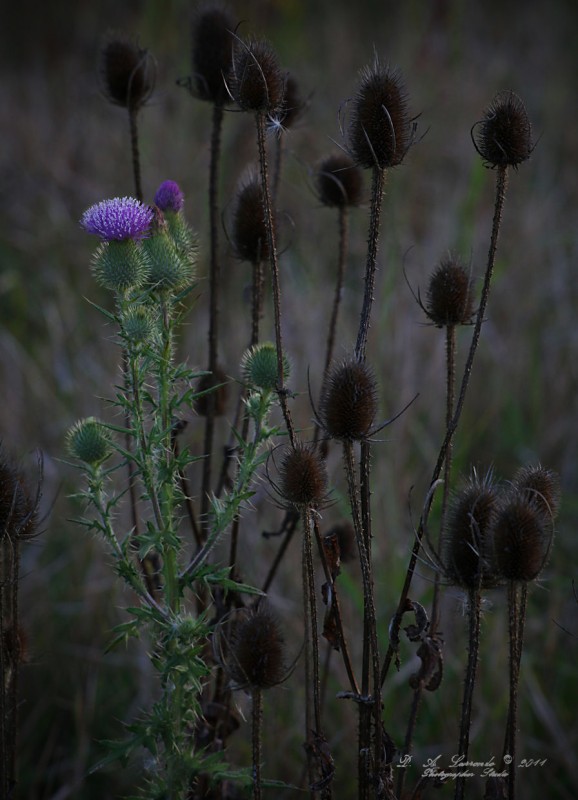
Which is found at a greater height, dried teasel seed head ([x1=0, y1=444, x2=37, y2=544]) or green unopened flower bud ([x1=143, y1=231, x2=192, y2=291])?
green unopened flower bud ([x1=143, y1=231, x2=192, y2=291])

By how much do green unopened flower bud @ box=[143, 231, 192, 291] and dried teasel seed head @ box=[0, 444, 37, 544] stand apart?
0.48 meters

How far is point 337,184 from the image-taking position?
2232mm

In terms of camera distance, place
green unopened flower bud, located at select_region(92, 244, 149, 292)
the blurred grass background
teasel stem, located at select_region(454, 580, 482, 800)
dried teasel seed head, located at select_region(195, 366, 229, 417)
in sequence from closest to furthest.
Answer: teasel stem, located at select_region(454, 580, 482, 800) → green unopened flower bud, located at select_region(92, 244, 149, 292) → dried teasel seed head, located at select_region(195, 366, 229, 417) → the blurred grass background

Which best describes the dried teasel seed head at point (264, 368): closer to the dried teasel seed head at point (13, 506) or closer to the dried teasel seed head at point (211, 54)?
the dried teasel seed head at point (13, 506)

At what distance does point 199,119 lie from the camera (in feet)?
18.5

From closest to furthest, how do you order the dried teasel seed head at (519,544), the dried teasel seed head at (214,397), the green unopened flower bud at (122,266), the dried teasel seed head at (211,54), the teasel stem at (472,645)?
the dried teasel seed head at (519,544) < the teasel stem at (472,645) < the green unopened flower bud at (122,266) < the dried teasel seed head at (211,54) < the dried teasel seed head at (214,397)

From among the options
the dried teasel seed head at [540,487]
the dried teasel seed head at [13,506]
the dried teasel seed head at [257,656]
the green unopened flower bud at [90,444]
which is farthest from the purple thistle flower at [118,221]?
the dried teasel seed head at [540,487]

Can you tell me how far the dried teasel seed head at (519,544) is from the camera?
1457mm

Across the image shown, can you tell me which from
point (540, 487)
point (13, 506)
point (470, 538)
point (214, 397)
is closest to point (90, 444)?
point (13, 506)

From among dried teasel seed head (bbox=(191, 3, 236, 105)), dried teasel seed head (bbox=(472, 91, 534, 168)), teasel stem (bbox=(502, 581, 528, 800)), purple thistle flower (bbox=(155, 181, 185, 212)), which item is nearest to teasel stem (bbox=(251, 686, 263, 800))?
teasel stem (bbox=(502, 581, 528, 800))

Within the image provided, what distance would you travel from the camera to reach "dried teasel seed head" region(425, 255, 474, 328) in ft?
6.13

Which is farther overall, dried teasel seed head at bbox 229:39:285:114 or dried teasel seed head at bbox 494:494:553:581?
dried teasel seed head at bbox 229:39:285:114

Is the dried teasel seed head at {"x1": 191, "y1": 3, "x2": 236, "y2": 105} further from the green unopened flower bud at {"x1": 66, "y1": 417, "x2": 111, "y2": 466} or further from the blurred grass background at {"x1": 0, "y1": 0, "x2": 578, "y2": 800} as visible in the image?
the green unopened flower bud at {"x1": 66, "y1": 417, "x2": 111, "y2": 466}

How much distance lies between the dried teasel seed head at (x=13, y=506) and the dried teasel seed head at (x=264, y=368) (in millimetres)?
531
